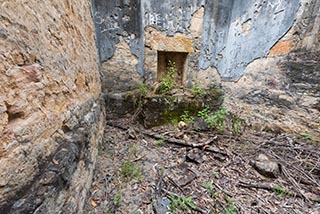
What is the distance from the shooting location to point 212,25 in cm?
312

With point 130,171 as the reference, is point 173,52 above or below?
above

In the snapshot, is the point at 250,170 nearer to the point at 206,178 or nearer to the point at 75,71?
the point at 206,178

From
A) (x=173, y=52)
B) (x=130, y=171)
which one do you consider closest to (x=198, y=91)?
(x=173, y=52)

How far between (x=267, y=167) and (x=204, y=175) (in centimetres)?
70

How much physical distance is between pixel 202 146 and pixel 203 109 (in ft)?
3.36

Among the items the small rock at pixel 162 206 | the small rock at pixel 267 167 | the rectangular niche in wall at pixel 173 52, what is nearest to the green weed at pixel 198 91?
the rectangular niche in wall at pixel 173 52

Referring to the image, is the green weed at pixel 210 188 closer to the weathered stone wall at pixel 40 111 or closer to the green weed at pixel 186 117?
the weathered stone wall at pixel 40 111

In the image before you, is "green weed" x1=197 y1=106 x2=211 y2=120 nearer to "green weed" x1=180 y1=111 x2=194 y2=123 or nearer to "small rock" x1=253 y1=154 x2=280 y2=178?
"green weed" x1=180 y1=111 x2=194 y2=123

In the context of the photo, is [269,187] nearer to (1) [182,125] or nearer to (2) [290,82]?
(2) [290,82]

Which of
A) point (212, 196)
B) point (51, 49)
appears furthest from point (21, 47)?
point (212, 196)

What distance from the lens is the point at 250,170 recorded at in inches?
71.4

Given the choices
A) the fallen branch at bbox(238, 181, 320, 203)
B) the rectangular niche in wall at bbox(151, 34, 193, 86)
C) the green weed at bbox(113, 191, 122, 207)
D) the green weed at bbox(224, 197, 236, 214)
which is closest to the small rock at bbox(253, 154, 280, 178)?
the fallen branch at bbox(238, 181, 320, 203)

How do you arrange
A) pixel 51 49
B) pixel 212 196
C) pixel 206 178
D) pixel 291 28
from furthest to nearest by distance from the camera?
1. pixel 291 28
2. pixel 206 178
3. pixel 212 196
4. pixel 51 49

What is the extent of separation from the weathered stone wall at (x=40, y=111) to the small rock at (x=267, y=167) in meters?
1.83
